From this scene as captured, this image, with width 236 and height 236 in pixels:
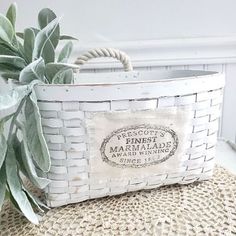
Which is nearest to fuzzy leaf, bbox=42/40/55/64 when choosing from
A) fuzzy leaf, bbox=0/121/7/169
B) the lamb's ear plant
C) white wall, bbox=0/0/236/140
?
the lamb's ear plant

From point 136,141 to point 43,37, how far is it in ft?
0.55

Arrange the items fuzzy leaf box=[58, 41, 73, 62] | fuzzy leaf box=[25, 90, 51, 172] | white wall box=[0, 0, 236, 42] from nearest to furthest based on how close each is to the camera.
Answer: fuzzy leaf box=[25, 90, 51, 172], fuzzy leaf box=[58, 41, 73, 62], white wall box=[0, 0, 236, 42]

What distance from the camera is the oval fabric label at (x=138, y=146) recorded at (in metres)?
0.37

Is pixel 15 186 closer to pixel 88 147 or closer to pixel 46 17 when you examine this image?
pixel 88 147

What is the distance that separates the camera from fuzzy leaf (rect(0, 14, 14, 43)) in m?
0.35

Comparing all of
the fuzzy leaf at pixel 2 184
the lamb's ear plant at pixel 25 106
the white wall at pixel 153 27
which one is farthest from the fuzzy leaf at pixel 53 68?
the white wall at pixel 153 27

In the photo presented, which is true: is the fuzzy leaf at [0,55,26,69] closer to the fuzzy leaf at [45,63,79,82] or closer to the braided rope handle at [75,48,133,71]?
the fuzzy leaf at [45,63,79,82]

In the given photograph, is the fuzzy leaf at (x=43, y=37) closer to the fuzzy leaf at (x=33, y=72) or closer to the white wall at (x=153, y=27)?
the fuzzy leaf at (x=33, y=72)

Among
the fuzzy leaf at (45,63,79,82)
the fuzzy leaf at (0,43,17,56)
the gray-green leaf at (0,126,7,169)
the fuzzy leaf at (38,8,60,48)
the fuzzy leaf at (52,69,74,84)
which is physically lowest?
the gray-green leaf at (0,126,7,169)

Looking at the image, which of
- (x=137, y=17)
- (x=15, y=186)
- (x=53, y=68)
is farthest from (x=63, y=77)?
(x=137, y=17)

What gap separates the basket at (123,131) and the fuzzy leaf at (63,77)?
29mm

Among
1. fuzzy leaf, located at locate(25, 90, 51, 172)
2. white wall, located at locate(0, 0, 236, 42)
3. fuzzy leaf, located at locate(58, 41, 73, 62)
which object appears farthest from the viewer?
white wall, located at locate(0, 0, 236, 42)

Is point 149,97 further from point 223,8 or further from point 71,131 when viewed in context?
point 223,8

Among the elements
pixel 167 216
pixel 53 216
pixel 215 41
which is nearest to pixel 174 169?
pixel 167 216
